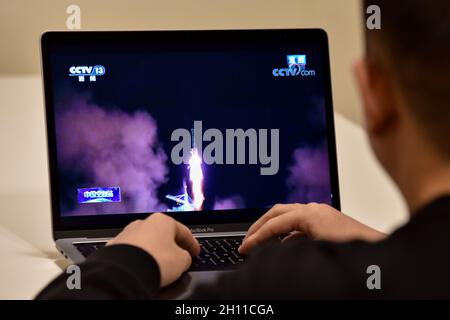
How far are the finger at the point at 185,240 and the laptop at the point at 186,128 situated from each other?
16cm

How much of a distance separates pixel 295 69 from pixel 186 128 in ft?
0.63

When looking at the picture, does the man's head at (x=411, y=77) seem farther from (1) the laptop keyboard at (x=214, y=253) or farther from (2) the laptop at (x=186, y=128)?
(2) the laptop at (x=186, y=128)

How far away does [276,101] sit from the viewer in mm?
1281

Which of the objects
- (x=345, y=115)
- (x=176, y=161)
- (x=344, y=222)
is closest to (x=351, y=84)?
(x=345, y=115)

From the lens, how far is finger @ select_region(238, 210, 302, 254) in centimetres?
105

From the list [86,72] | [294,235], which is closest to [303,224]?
[294,235]

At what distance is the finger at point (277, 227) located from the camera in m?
1.05

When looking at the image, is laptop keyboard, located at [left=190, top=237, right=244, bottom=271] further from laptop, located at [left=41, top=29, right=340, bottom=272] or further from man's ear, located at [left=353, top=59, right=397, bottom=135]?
man's ear, located at [left=353, top=59, right=397, bottom=135]

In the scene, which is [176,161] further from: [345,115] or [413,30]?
[413,30]

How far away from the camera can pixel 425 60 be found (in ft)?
1.79

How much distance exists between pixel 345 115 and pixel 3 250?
833 millimetres

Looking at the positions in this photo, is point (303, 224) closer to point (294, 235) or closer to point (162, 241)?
point (294, 235)

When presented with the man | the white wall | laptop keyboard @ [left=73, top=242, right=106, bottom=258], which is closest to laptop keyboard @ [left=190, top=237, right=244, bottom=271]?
laptop keyboard @ [left=73, top=242, right=106, bottom=258]

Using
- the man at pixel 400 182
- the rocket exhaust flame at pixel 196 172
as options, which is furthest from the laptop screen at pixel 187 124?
the man at pixel 400 182
